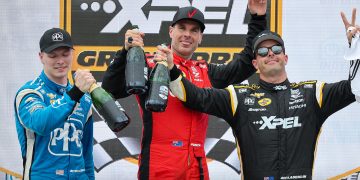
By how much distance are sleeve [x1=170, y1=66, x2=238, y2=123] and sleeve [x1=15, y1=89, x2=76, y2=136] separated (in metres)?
0.55

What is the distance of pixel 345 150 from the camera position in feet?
16.0

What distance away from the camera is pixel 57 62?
377cm

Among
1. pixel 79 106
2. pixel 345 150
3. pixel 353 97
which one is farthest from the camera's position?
pixel 345 150

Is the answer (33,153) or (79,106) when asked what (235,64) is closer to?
(79,106)

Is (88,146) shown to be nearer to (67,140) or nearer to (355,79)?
(67,140)

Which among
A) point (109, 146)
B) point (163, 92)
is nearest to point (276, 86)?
point (163, 92)

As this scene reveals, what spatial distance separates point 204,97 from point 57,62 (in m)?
0.86

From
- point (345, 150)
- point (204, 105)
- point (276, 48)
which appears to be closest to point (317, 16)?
point (345, 150)

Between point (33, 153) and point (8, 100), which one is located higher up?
point (8, 100)

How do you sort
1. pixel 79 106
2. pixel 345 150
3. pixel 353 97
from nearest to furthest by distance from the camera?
pixel 353 97, pixel 79 106, pixel 345 150

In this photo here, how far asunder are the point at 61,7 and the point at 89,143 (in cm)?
140

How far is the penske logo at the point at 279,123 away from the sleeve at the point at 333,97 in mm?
169

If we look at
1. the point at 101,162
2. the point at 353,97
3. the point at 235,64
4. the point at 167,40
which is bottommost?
the point at 101,162

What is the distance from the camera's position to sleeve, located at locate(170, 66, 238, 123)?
3533 millimetres
